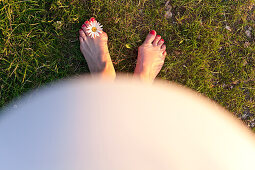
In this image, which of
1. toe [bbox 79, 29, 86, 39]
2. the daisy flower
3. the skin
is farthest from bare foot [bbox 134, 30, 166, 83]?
toe [bbox 79, 29, 86, 39]

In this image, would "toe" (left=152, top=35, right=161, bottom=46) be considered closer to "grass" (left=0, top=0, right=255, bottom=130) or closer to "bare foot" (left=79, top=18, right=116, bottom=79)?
"grass" (left=0, top=0, right=255, bottom=130)

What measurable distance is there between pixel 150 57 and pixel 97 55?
0.52 metres

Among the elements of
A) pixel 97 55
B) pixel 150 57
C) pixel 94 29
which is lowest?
pixel 97 55

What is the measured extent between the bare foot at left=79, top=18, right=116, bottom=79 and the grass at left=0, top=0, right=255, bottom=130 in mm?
66

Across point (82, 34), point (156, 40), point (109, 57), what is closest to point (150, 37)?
point (156, 40)

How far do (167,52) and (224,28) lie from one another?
634mm

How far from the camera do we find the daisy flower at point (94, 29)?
1979 millimetres

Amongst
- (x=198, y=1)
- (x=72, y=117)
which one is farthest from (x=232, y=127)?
(x=72, y=117)

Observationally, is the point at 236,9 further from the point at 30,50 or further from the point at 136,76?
the point at 30,50

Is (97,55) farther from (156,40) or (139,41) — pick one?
(156,40)

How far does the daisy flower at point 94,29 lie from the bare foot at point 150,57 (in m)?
0.43

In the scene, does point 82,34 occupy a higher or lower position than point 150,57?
lower

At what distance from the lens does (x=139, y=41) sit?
211 cm

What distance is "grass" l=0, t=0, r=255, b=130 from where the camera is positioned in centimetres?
190
